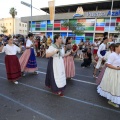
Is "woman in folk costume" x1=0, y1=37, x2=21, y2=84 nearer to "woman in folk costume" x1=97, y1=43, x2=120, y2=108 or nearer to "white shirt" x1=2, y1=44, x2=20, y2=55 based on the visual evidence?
"white shirt" x1=2, y1=44, x2=20, y2=55

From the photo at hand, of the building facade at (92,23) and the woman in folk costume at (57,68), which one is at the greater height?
the building facade at (92,23)

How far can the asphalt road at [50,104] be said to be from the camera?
3533 mm

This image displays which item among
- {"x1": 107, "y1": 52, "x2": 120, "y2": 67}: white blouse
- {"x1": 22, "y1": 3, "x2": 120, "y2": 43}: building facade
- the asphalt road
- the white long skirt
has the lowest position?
the asphalt road

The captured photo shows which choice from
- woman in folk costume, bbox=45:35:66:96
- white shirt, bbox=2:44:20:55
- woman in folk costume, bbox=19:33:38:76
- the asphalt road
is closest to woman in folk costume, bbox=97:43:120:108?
the asphalt road

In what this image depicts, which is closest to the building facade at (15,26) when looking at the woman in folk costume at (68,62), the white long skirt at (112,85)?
the woman in folk costume at (68,62)

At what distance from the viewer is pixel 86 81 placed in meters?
6.43

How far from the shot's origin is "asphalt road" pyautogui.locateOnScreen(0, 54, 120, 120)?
3.53m

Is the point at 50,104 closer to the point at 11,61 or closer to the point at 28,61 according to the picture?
the point at 11,61

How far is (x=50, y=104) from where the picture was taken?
4.11 m

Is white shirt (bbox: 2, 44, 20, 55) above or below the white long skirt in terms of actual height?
above

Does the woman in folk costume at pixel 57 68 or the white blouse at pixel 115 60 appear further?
the woman in folk costume at pixel 57 68

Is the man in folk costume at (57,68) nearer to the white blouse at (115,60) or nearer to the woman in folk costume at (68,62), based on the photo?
the white blouse at (115,60)

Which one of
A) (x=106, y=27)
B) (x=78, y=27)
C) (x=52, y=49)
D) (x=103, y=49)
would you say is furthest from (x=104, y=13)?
(x=52, y=49)

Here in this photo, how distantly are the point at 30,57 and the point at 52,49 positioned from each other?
114 inches
